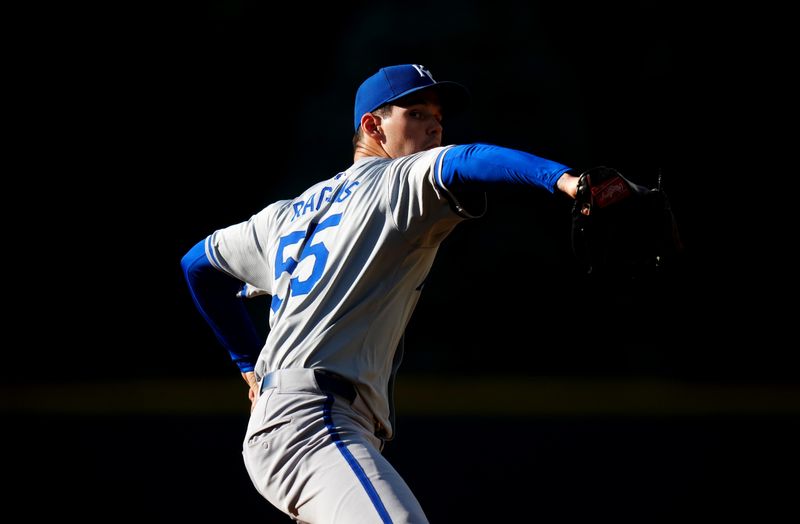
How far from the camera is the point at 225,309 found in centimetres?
259

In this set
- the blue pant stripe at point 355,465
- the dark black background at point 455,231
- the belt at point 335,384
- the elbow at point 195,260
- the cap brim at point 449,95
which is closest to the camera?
the blue pant stripe at point 355,465

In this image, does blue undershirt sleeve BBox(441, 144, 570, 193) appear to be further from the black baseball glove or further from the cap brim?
the cap brim

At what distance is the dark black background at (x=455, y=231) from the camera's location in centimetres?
407

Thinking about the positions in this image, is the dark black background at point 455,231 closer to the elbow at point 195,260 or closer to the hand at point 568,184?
the elbow at point 195,260

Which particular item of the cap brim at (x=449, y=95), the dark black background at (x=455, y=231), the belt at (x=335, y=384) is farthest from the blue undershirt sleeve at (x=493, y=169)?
the dark black background at (x=455, y=231)

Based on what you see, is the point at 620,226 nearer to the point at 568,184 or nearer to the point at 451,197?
the point at 568,184

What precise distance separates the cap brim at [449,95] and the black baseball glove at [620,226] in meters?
0.78

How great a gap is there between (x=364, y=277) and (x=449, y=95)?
626 mm

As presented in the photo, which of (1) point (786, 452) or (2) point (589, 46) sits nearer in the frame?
(1) point (786, 452)

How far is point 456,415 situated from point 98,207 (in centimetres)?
202

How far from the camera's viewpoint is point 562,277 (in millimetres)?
4621

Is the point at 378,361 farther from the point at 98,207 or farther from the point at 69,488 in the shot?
the point at 98,207

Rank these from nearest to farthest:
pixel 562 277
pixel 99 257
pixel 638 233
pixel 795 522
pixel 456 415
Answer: pixel 638 233 → pixel 795 522 → pixel 456 415 → pixel 562 277 → pixel 99 257

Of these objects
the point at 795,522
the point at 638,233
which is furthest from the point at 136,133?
the point at 638,233
